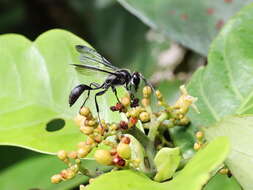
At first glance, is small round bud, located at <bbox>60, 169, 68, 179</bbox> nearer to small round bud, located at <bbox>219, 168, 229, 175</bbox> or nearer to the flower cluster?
the flower cluster

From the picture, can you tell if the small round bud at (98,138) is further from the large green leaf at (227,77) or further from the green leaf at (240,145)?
the large green leaf at (227,77)

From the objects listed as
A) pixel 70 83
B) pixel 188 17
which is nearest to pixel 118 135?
pixel 70 83

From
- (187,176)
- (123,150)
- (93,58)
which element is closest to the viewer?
(187,176)

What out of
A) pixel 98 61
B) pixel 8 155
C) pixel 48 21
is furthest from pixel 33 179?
pixel 48 21

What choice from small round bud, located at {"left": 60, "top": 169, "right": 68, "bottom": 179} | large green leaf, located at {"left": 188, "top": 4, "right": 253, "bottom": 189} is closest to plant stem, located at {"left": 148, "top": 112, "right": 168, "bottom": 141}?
small round bud, located at {"left": 60, "top": 169, "right": 68, "bottom": 179}

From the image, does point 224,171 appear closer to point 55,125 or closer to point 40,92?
point 55,125

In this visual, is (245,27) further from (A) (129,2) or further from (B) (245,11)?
(A) (129,2)

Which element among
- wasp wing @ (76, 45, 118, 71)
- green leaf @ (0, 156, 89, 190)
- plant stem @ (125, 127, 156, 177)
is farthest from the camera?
green leaf @ (0, 156, 89, 190)
